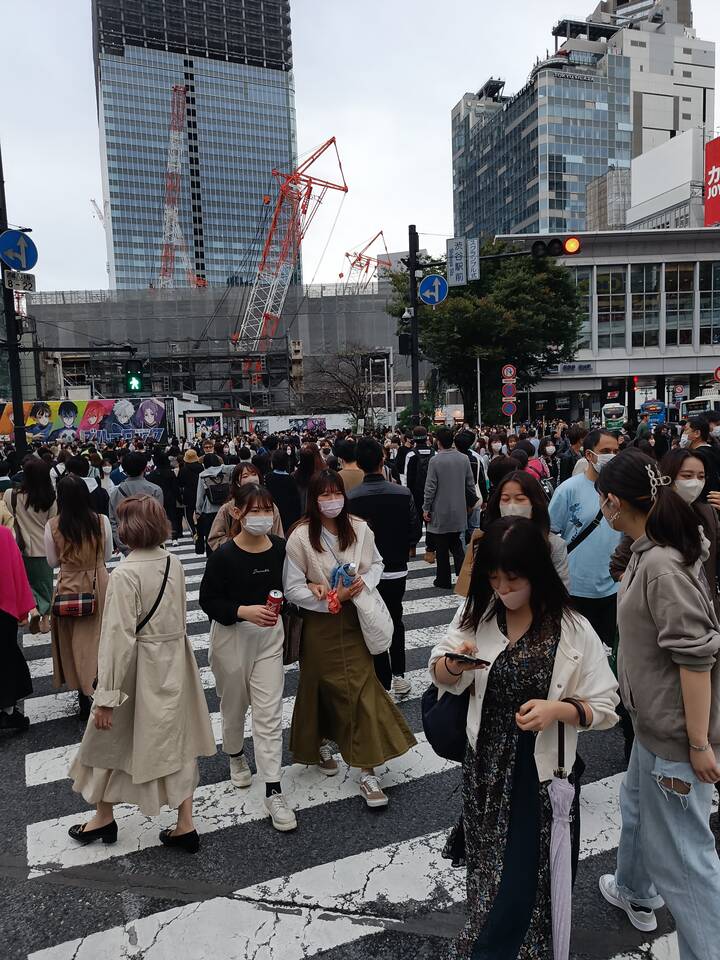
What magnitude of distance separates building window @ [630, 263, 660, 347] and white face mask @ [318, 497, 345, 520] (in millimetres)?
49494

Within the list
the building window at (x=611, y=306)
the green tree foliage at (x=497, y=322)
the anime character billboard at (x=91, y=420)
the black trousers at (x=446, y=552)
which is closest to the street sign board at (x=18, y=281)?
the black trousers at (x=446, y=552)

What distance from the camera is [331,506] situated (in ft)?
12.0

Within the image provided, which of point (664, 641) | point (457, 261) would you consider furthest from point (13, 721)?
point (457, 261)

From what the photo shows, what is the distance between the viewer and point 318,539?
3668mm

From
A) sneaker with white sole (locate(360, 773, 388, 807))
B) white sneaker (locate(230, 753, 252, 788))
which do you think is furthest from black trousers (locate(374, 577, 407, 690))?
white sneaker (locate(230, 753, 252, 788))

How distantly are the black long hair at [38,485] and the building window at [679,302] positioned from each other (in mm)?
50484

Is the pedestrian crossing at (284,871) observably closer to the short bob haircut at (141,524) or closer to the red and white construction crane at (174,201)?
the short bob haircut at (141,524)

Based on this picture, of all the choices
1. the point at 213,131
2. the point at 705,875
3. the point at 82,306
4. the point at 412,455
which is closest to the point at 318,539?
the point at 705,875

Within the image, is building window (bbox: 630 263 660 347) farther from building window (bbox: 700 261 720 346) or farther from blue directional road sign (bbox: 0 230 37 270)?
blue directional road sign (bbox: 0 230 37 270)

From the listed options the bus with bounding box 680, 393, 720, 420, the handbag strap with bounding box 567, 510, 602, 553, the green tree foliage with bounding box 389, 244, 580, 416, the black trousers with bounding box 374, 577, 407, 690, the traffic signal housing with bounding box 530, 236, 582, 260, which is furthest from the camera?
the green tree foliage with bounding box 389, 244, 580, 416

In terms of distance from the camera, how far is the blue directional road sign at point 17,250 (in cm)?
1003

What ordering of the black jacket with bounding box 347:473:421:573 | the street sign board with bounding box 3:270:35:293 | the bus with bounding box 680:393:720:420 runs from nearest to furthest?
the black jacket with bounding box 347:473:421:573, the street sign board with bounding box 3:270:35:293, the bus with bounding box 680:393:720:420

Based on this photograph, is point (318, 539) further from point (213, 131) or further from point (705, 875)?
point (213, 131)

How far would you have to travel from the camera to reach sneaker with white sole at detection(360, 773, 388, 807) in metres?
3.56
